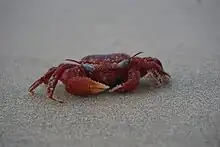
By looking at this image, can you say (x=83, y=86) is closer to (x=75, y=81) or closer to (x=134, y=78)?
(x=75, y=81)

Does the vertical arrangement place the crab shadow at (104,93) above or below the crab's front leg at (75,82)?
below

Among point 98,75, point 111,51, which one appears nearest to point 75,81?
point 98,75

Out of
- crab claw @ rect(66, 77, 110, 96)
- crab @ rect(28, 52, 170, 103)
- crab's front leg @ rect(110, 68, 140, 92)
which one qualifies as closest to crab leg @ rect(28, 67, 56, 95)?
crab @ rect(28, 52, 170, 103)

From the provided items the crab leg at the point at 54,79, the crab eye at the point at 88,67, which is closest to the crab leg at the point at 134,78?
the crab eye at the point at 88,67

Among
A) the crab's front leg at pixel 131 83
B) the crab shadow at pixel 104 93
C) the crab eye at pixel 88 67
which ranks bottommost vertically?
the crab shadow at pixel 104 93

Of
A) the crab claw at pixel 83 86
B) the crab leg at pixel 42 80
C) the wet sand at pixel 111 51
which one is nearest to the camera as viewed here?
the wet sand at pixel 111 51

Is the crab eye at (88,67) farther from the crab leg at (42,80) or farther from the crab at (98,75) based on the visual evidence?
the crab leg at (42,80)

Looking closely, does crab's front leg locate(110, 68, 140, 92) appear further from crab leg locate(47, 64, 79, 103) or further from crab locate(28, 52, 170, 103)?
crab leg locate(47, 64, 79, 103)
